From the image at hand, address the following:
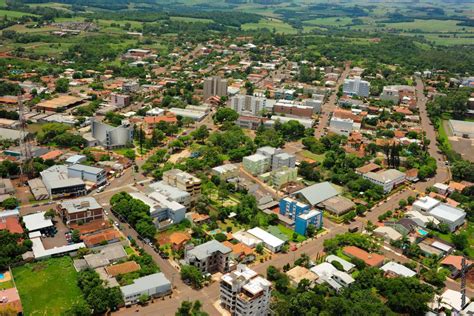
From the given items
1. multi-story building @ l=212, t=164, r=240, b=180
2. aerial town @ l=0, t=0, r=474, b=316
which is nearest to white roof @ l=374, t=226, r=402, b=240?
aerial town @ l=0, t=0, r=474, b=316

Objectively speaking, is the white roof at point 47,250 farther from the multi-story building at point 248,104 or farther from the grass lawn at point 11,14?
the grass lawn at point 11,14

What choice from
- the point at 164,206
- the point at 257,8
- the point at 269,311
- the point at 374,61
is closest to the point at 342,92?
the point at 374,61

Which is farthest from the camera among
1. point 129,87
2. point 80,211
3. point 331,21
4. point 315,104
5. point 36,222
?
point 331,21

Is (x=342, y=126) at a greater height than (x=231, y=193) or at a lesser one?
greater

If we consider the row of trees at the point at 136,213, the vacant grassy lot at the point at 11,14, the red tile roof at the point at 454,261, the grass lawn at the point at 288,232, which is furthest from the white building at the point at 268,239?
the vacant grassy lot at the point at 11,14

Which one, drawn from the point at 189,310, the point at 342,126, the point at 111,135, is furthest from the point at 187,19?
the point at 189,310

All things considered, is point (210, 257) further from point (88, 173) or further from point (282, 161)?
point (282, 161)

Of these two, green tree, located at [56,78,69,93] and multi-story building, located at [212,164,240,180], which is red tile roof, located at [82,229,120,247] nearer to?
multi-story building, located at [212,164,240,180]
